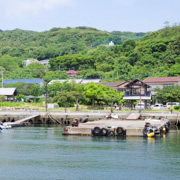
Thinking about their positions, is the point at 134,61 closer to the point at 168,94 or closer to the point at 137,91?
the point at 168,94

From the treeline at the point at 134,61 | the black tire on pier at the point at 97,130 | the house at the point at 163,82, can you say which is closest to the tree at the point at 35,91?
the house at the point at 163,82

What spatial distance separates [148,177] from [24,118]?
36.9 meters

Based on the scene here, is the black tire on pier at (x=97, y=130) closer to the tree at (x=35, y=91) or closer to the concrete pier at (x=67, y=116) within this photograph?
the concrete pier at (x=67, y=116)

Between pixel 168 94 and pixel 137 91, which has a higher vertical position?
pixel 137 91

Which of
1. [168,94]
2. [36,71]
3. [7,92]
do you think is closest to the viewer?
[168,94]

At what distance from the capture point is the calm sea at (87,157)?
95.0 ft

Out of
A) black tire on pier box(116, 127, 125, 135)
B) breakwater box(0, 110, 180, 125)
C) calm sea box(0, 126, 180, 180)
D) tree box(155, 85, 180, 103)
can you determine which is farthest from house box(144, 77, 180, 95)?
black tire on pier box(116, 127, 125, 135)

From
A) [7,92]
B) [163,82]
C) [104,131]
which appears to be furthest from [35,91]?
[104,131]

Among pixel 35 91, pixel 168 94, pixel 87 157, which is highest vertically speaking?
pixel 35 91

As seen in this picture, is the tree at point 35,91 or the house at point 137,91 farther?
the tree at point 35,91

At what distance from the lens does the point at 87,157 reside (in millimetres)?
34531

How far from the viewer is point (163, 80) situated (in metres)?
85.9

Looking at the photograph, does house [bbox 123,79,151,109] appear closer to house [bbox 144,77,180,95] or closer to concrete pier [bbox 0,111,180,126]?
concrete pier [bbox 0,111,180,126]

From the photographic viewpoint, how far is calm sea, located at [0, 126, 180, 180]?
1140 inches
